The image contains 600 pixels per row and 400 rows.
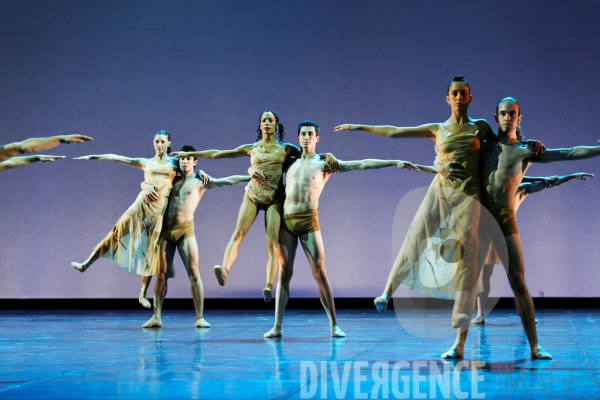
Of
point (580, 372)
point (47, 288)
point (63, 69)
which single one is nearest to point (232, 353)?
point (580, 372)

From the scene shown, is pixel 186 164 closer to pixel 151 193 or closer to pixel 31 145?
pixel 151 193

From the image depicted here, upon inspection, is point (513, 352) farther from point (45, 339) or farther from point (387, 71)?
point (387, 71)

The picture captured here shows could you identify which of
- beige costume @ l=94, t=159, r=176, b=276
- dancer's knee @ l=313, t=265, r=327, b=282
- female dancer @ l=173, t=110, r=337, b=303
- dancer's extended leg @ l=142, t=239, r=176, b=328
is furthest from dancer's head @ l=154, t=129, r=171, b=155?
dancer's knee @ l=313, t=265, r=327, b=282

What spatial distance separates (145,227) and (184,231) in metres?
0.40

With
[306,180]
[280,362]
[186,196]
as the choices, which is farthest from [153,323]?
[280,362]

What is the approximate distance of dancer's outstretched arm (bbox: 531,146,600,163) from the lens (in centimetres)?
409

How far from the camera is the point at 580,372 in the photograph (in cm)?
356

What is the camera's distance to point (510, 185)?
13.6ft

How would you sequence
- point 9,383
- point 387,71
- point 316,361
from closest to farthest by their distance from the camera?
point 9,383, point 316,361, point 387,71

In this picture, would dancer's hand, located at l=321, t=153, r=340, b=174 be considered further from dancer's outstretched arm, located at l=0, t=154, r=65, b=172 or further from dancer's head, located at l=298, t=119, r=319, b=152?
dancer's outstretched arm, located at l=0, t=154, r=65, b=172

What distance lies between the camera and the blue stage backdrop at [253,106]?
8227 millimetres

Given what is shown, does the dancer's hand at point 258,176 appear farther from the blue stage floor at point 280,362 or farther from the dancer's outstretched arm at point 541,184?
the dancer's outstretched arm at point 541,184

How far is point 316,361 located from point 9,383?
5.10ft

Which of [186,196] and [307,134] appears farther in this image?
[186,196]
